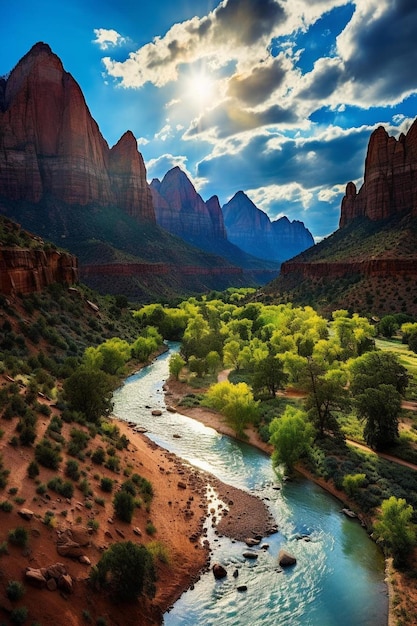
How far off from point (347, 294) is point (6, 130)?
137m

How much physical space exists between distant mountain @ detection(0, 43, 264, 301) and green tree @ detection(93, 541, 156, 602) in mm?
118451

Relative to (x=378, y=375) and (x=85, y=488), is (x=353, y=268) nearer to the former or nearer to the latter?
(x=378, y=375)

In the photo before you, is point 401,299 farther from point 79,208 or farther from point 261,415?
point 79,208

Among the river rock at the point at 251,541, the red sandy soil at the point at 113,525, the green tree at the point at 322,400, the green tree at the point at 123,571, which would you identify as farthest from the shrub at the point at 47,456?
the green tree at the point at 322,400

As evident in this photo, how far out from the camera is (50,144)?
165 metres

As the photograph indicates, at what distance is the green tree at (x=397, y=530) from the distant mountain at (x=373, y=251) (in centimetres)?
7093

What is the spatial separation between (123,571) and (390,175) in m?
132

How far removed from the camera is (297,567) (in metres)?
22.1

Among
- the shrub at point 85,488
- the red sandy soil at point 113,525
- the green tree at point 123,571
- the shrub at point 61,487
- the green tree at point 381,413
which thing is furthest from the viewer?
the green tree at point 381,413

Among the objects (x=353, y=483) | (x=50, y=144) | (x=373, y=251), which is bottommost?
(x=353, y=483)

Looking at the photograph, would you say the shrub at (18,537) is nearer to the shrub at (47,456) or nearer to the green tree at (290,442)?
the shrub at (47,456)

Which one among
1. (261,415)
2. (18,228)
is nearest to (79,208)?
(18,228)

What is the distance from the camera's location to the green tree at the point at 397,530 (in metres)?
22.1

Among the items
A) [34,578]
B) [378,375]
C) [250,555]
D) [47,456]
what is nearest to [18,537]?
[34,578]
